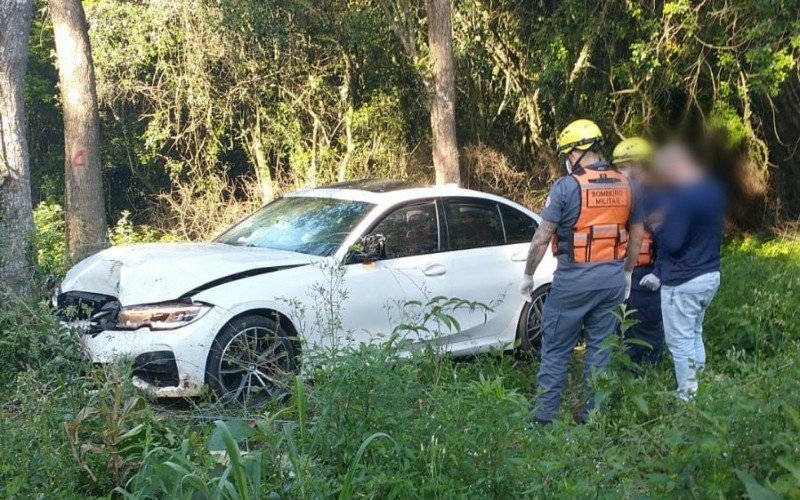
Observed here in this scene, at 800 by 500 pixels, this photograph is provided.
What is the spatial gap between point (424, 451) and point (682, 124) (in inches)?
206

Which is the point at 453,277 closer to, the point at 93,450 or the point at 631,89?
the point at 93,450

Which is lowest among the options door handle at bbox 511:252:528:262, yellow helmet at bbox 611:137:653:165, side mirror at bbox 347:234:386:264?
door handle at bbox 511:252:528:262

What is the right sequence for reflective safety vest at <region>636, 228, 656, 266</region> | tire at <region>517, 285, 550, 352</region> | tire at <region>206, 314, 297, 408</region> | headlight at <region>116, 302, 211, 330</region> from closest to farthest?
tire at <region>206, 314, 297, 408</region>
headlight at <region>116, 302, 211, 330</region>
reflective safety vest at <region>636, 228, 656, 266</region>
tire at <region>517, 285, 550, 352</region>

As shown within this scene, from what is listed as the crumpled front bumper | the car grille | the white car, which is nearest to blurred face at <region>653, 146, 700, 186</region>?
the white car

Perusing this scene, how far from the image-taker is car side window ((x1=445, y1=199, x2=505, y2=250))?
7.39 metres

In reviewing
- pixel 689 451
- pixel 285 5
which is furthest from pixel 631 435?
pixel 285 5

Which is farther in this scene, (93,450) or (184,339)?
(184,339)

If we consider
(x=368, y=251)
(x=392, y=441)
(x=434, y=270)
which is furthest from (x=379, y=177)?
(x=392, y=441)

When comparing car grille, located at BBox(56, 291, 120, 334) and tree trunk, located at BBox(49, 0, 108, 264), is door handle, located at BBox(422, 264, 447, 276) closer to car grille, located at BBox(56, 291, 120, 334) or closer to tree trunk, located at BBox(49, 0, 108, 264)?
car grille, located at BBox(56, 291, 120, 334)

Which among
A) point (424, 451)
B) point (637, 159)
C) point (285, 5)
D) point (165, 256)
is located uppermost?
point (285, 5)

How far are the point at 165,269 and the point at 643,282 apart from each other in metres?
3.48

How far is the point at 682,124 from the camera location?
25.4 feet

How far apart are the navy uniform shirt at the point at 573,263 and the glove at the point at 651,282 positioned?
0.81 metres

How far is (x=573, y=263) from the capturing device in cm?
558
